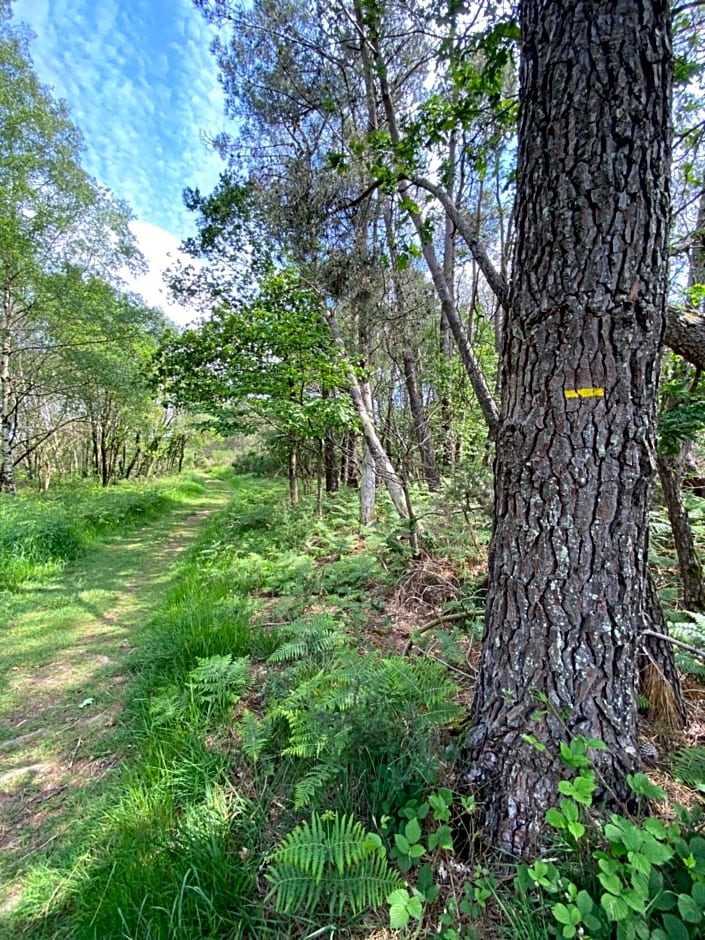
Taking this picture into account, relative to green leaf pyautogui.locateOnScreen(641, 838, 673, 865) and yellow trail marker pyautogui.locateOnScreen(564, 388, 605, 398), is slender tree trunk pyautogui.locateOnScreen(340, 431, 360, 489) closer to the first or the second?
yellow trail marker pyautogui.locateOnScreen(564, 388, 605, 398)

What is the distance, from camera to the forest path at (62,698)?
6.14ft

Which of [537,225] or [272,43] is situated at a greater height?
[272,43]

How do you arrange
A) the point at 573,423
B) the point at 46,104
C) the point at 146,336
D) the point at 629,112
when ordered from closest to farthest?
the point at 629,112 → the point at 573,423 → the point at 46,104 → the point at 146,336

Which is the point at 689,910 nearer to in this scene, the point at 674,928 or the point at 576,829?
the point at 674,928

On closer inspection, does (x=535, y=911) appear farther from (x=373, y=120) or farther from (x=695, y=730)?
(x=373, y=120)

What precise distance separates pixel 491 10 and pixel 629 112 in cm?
182

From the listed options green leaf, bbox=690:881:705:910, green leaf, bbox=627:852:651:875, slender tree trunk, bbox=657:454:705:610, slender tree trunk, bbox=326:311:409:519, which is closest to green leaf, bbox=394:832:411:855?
green leaf, bbox=627:852:651:875

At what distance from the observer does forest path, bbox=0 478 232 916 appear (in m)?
1.87

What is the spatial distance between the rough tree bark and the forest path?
1982 mm

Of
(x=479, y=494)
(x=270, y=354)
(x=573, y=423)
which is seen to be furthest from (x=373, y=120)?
(x=573, y=423)

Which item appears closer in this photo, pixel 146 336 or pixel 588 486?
pixel 588 486

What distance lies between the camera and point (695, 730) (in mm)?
1704

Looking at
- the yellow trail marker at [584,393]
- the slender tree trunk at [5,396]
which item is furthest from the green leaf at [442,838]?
the slender tree trunk at [5,396]

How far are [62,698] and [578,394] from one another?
3.72 metres
